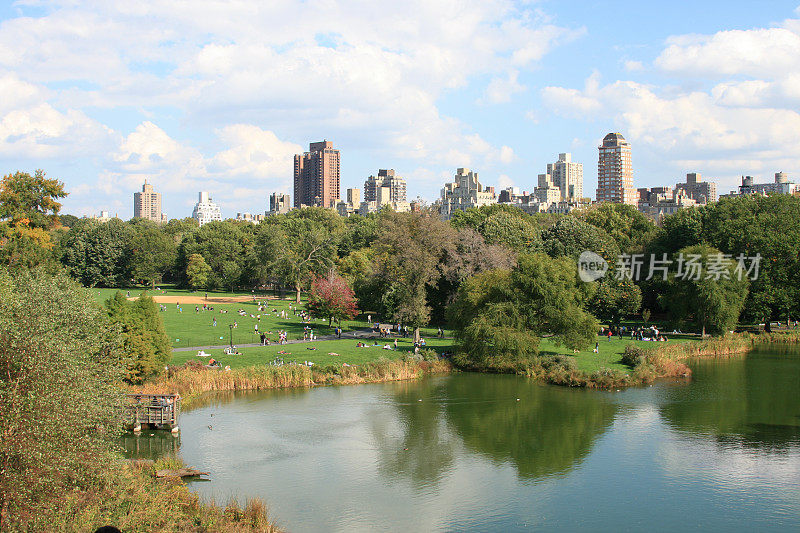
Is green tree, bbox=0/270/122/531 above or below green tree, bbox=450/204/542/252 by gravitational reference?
below

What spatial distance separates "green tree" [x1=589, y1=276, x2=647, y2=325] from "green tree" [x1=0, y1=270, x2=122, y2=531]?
47.5m

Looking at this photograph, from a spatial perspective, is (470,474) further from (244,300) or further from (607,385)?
(244,300)

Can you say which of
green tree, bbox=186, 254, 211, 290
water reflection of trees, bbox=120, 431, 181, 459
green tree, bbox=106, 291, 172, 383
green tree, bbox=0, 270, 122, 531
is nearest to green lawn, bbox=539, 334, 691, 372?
green tree, bbox=106, 291, 172, 383

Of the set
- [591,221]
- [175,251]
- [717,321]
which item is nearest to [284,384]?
[717,321]

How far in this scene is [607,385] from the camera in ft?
136

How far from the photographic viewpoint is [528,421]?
34.3m

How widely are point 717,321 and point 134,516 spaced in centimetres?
4862

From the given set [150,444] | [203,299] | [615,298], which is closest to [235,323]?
[203,299]

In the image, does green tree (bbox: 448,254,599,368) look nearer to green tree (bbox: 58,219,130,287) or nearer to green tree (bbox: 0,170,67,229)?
green tree (bbox: 0,170,67,229)

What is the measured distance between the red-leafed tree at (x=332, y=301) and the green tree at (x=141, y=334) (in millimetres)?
23768

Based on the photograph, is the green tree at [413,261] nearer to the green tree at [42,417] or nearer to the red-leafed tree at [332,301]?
the red-leafed tree at [332,301]

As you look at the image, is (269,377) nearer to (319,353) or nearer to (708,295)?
(319,353)

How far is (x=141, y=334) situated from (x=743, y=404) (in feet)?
107

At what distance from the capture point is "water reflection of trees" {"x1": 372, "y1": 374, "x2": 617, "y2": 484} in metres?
28.2
